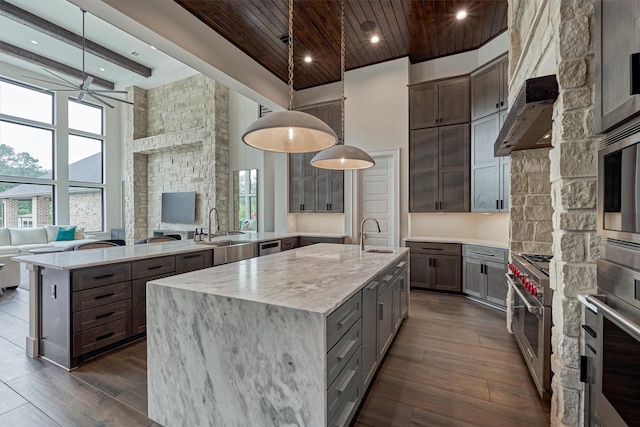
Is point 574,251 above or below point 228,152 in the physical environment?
below

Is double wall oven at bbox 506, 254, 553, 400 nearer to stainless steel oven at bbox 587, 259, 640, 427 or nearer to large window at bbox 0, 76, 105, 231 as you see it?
stainless steel oven at bbox 587, 259, 640, 427

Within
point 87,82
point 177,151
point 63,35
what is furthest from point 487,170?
point 63,35

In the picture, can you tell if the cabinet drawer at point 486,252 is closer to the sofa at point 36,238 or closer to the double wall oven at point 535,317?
the double wall oven at point 535,317

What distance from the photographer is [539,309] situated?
1.98m

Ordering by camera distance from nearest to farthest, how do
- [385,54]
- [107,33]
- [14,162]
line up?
1. [385,54]
2. [107,33]
3. [14,162]

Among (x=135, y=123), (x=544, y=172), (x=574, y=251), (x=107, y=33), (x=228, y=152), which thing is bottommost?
(x=574, y=251)

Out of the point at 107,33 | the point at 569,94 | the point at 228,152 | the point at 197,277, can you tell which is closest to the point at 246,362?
the point at 197,277

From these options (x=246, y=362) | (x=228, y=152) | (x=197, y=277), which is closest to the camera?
(x=246, y=362)

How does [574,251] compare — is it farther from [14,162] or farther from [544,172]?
[14,162]

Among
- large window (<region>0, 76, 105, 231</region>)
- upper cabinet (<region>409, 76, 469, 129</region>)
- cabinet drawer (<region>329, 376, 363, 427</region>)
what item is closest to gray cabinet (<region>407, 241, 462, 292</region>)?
upper cabinet (<region>409, 76, 469, 129</region>)

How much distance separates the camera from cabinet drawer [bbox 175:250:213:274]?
10.6 ft

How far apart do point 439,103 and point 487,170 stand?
54.9 inches

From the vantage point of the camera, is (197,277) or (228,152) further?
(228,152)

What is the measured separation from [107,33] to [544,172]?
832cm
